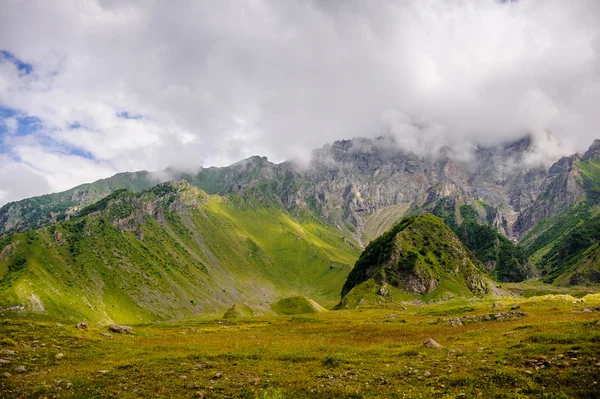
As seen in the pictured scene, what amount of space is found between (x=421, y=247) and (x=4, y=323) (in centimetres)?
18443

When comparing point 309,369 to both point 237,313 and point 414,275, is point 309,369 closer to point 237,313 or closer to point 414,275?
point 237,313

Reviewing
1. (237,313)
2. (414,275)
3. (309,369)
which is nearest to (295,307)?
(237,313)

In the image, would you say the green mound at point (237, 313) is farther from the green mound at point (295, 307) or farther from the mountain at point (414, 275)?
the mountain at point (414, 275)

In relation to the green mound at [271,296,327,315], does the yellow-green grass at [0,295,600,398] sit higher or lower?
higher

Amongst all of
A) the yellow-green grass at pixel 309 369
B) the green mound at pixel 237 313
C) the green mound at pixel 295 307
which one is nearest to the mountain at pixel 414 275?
the green mound at pixel 295 307

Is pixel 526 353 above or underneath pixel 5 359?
underneath

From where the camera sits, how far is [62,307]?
7687 inches

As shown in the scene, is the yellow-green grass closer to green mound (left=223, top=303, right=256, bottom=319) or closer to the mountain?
green mound (left=223, top=303, right=256, bottom=319)

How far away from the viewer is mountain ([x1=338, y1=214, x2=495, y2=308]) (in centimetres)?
15738

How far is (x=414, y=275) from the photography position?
554 feet

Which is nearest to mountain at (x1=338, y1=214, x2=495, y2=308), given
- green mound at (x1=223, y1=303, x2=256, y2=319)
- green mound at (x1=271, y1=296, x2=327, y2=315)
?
green mound at (x1=271, y1=296, x2=327, y2=315)

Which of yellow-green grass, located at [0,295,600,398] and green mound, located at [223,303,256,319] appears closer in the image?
yellow-green grass, located at [0,295,600,398]

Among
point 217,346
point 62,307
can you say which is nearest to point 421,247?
point 217,346

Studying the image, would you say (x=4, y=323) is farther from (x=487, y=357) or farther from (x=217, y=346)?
(x=487, y=357)
